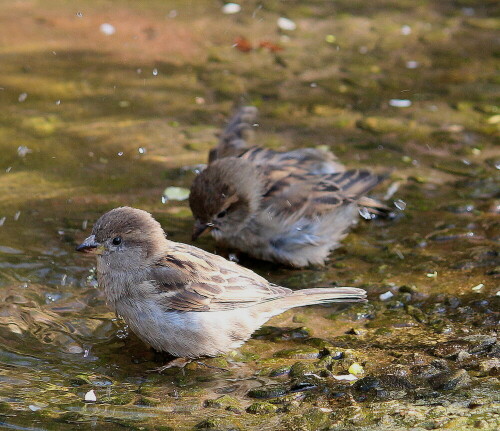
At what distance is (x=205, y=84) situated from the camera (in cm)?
888

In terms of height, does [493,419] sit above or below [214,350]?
above

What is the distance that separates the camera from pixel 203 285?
494 cm

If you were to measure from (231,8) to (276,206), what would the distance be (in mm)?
5344

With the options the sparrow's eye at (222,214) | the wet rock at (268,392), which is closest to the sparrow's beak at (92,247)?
the sparrow's eye at (222,214)

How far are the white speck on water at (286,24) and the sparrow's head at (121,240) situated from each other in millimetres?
5877

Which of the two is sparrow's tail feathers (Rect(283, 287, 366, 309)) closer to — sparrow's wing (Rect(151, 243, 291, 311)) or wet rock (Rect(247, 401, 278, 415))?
sparrow's wing (Rect(151, 243, 291, 311))

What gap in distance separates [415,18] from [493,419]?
310 inches

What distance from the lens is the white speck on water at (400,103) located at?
8.57 m

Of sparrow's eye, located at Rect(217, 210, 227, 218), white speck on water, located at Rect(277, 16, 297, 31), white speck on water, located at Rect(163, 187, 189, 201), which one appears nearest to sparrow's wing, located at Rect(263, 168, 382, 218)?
sparrow's eye, located at Rect(217, 210, 227, 218)

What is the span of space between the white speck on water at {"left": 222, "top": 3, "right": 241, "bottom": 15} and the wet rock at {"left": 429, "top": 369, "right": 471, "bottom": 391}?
7356 mm

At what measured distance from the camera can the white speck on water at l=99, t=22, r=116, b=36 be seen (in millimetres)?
9844

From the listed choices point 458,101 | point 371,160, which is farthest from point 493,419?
point 458,101

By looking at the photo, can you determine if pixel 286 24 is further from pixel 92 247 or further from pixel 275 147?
pixel 92 247

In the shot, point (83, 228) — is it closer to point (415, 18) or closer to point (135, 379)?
point (135, 379)
